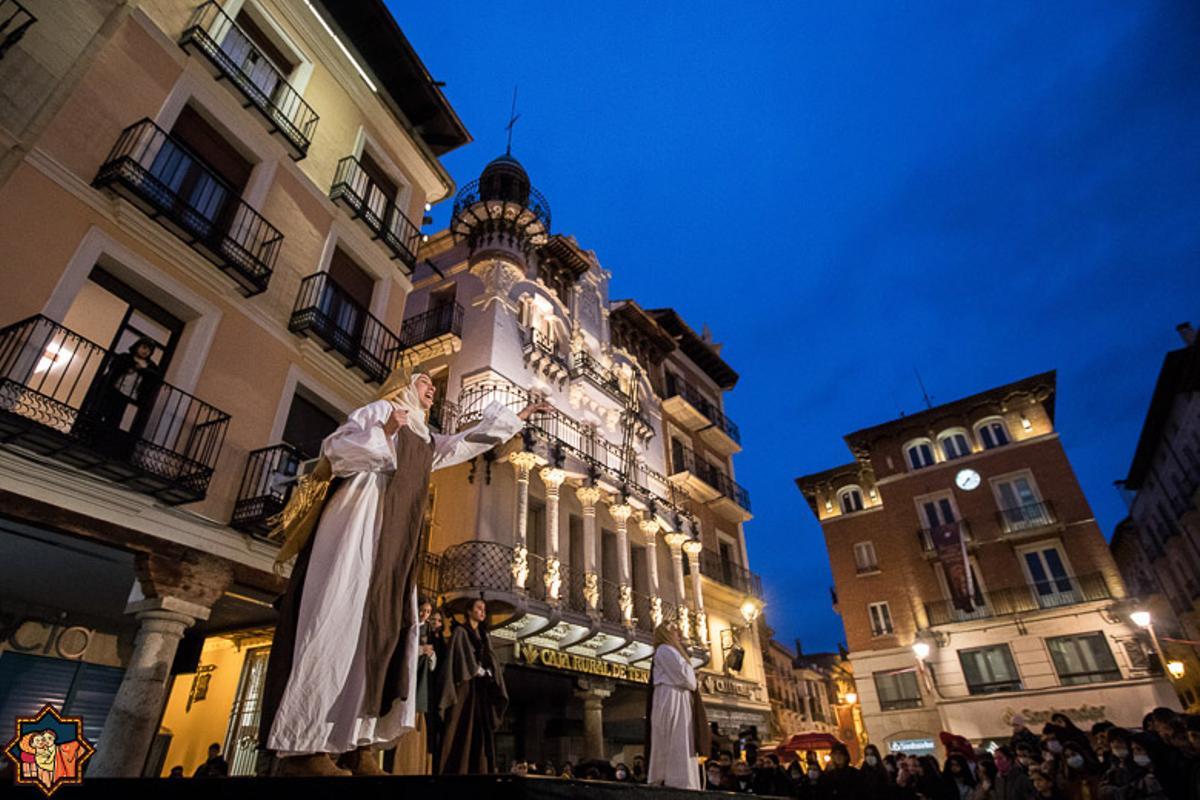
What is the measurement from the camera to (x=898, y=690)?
84.9 ft

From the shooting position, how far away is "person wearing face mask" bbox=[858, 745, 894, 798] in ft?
28.6

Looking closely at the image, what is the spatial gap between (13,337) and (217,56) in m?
6.44

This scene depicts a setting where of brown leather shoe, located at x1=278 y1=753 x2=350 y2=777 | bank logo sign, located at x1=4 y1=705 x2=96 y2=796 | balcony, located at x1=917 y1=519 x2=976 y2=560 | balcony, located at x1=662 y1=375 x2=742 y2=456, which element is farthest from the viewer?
balcony, located at x1=917 y1=519 x2=976 y2=560

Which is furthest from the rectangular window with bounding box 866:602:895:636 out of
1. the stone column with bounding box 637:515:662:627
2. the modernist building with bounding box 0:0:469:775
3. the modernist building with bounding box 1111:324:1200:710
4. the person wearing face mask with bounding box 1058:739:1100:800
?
the modernist building with bounding box 0:0:469:775

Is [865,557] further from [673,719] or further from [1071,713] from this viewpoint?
[673,719]

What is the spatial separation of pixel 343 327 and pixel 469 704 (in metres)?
9.09

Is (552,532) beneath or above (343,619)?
above

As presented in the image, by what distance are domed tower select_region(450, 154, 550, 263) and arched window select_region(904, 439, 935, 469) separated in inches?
808

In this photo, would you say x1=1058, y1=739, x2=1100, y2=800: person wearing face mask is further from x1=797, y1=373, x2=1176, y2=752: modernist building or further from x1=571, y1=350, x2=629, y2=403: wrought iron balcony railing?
x1=797, y1=373, x2=1176, y2=752: modernist building

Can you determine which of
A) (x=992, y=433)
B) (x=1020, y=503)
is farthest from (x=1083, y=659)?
(x=992, y=433)

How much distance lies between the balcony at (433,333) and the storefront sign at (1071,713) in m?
23.8

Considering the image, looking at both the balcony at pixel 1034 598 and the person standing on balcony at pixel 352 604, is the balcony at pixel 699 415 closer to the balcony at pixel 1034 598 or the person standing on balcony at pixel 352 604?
the balcony at pixel 1034 598

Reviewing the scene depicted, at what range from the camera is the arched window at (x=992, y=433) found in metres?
27.8

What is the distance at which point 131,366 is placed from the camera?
8.05 meters
